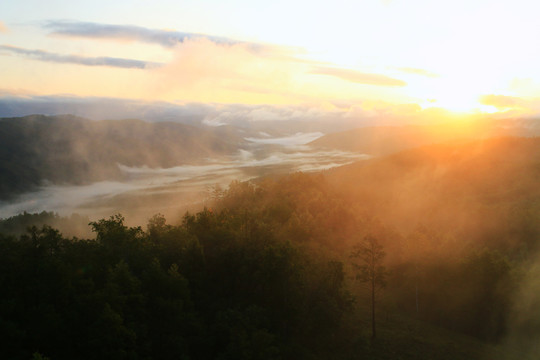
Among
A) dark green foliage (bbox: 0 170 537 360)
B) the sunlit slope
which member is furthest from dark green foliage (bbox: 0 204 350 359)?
the sunlit slope

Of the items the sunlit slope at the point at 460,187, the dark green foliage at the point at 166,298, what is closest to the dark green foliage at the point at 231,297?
the dark green foliage at the point at 166,298

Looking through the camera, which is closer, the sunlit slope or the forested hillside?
the forested hillside

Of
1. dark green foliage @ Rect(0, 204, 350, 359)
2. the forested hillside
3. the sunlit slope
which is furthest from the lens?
the sunlit slope

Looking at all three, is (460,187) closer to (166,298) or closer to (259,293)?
(259,293)

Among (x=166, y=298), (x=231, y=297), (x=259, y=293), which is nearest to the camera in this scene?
(x=166, y=298)

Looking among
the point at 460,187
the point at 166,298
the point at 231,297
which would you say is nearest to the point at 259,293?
the point at 231,297

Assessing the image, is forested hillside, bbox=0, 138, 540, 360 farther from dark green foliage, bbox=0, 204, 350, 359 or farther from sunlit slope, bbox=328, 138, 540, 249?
sunlit slope, bbox=328, 138, 540, 249

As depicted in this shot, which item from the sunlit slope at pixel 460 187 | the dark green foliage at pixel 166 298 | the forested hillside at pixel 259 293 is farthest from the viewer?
the sunlit slope at pixel 460 187

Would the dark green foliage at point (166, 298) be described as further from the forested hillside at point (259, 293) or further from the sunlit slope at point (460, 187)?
the sunlit slope at point (460, 187)

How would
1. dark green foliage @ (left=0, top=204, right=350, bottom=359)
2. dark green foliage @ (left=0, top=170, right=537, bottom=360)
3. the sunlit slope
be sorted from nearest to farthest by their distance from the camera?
dark green foliage @ (left=0, top=204, right=350, bottom=359) < dark green foliage @ (left=0, top=170, right=537, bottom=360) < the sunlit slope
